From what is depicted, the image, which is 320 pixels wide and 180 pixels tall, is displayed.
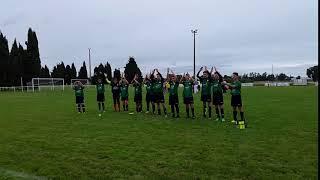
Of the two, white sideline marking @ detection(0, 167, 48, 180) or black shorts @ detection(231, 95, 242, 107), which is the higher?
black shorts @ detection(231, 95, 242, 107)

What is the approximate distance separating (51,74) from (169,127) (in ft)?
317

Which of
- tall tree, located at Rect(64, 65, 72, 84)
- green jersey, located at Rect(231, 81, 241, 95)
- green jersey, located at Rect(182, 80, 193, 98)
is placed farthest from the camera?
tall tree, located at Rect(64, 65, 72, 84)

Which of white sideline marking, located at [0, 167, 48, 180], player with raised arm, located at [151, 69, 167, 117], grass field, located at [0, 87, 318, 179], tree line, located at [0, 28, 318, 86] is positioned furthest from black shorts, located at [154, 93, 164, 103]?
tree line, located at [0, 28, 318, 86]

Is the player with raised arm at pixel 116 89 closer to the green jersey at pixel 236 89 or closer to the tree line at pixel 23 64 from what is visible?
the green jersey at pixel 236 89

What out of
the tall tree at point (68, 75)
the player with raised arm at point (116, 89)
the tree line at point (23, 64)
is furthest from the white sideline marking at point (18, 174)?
the tall tree at point (68, 75)

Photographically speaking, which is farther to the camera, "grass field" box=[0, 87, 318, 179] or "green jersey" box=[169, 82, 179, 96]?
"green jersey" box=[169, 82, 179, 96]

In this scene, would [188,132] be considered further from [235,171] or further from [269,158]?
[235,171]

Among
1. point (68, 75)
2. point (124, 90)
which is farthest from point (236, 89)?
point (68, 75)

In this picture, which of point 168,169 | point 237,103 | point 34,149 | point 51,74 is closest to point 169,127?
point 237,103

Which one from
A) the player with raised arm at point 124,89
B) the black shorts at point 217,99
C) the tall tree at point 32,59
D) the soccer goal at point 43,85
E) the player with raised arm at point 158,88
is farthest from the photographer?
the tall tree at point 32,59

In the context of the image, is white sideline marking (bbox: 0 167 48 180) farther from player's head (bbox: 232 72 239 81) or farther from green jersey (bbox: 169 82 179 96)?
green jersey (bbox: 169 82 179 96)

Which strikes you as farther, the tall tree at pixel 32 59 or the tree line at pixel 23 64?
the tall tree at pixel 32 59

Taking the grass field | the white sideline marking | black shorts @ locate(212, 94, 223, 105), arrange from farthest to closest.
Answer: black shorts @ locate(212, 94, 223, 105), the grass field, the white sideline marking

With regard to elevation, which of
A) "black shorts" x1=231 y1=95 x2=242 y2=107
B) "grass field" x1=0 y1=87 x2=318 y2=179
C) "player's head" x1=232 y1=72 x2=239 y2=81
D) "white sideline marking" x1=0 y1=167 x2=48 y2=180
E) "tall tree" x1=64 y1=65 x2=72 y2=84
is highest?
"tall tree" x1=64 y1=65 x2=72 y2=84
